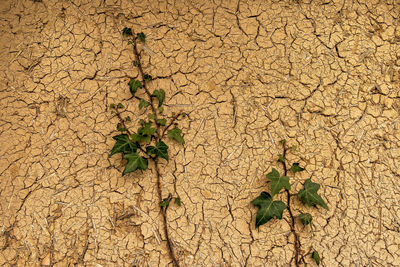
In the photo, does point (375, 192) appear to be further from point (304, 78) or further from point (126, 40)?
point (126, 40)

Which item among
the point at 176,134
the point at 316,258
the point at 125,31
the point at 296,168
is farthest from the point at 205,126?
the point at 316,258

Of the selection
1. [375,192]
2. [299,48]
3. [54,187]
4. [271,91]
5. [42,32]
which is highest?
[42,32]

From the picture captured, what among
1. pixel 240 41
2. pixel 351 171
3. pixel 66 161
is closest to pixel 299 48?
pixel 240 41

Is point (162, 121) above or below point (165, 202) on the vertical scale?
above

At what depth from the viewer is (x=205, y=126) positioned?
2992 millimetres

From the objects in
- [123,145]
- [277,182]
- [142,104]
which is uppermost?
[142,104]

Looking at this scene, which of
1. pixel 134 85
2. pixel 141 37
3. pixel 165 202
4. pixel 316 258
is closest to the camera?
pixel 316 258

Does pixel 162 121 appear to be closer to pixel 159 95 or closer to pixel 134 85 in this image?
pixel 159 95

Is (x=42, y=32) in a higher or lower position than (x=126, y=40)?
higher

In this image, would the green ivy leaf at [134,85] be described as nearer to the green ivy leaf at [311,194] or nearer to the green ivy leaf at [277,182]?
the green ivy leaf at [277,182]

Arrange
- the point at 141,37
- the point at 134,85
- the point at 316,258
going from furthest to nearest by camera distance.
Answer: the point at 141,37, the point at 134,85, the point at 316,258

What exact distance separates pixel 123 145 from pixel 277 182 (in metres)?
1.10

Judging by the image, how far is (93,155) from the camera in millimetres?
2898

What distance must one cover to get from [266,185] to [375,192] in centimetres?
78
